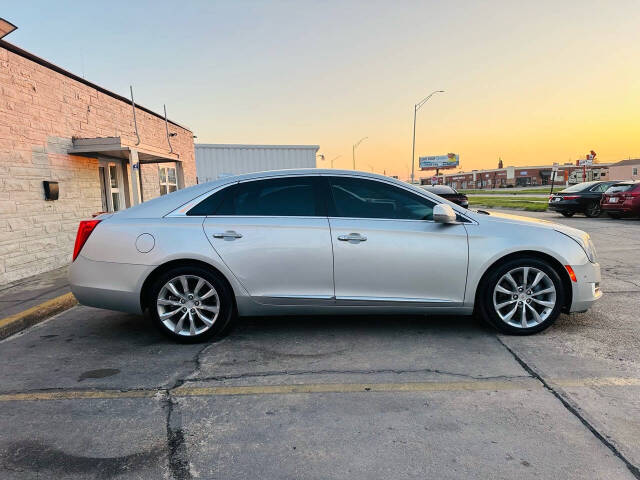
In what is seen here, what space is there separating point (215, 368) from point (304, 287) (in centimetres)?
107

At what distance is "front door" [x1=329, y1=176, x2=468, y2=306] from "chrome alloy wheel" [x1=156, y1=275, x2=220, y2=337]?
1.24 meters

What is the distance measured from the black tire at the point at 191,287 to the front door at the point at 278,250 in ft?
0.67

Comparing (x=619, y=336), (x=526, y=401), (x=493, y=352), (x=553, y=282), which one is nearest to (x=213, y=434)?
(x=526, y=401)

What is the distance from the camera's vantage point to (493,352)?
3684 millimetres

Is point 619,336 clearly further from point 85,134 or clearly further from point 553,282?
point 85,134

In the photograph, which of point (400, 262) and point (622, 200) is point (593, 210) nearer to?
point (622, 200)

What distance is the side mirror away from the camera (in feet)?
12.6

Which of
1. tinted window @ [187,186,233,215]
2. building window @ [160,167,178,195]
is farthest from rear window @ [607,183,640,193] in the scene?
tinted window @ [187,186,233,215]

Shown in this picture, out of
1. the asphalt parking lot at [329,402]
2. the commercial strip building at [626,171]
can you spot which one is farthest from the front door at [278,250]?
the commercial strip building at [626,171]

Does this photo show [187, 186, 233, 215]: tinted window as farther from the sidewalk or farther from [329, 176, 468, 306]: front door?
the sidewalk

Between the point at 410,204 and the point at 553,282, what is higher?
the point at 410,204

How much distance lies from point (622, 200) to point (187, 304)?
1628cm

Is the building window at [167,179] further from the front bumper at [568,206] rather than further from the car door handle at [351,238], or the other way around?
the front bumper at [568,206]

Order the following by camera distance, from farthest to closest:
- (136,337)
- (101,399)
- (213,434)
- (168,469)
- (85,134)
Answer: (85,134) → (136,337) → (101,399) → (213,434) → (168,469)
